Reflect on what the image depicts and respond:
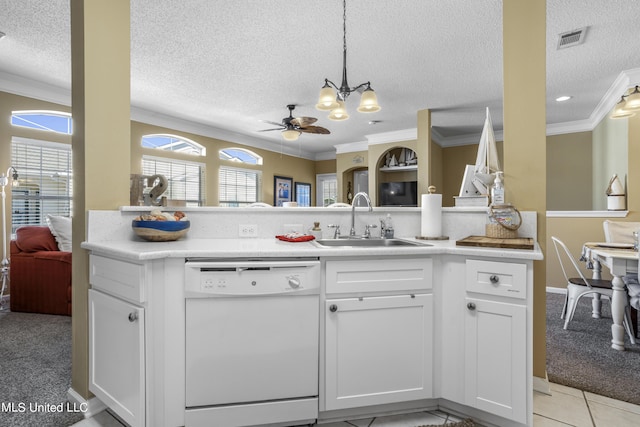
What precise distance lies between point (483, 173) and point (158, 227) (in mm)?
1966

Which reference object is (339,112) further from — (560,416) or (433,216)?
(560,416)

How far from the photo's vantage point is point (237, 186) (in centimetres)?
727

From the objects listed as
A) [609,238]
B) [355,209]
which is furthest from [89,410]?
[609,238]

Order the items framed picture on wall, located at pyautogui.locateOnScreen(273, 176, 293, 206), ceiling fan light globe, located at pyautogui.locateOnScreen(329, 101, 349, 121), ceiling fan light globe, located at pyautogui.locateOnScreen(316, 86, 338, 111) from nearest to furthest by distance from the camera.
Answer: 1. ceiling fan light globe, located at pyautogui.locateOnScreen(316, 86, 338, 111)
2. ceiling fan light globe, located at pyautogui.locateOnScreen(329, 101, 349, 121)
3. framed picture on wall, located at pyautogui.locateOnScreen(273, 176, 293, 206)

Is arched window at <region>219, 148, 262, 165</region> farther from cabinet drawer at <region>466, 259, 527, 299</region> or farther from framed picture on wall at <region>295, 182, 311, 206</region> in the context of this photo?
cabinet drawer at <region>466, 259, 527, 299</region>

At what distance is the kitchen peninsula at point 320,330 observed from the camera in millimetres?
1433

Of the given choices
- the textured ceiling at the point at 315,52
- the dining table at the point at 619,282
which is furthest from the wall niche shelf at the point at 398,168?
the dining table at the point at 619,282

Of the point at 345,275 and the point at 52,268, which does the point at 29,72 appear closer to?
the point at 52,268

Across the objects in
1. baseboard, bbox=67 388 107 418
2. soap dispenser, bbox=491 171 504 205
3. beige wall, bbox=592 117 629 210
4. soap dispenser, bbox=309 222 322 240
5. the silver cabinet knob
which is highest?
beige wall, bbox=592 117 629 210

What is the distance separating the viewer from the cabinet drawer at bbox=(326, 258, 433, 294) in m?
1.57

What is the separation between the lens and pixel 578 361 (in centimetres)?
229

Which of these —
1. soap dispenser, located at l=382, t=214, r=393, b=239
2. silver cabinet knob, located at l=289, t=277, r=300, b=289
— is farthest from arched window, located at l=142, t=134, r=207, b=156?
silver cabinet knob, located at l=289, t=277, r=300, b=289

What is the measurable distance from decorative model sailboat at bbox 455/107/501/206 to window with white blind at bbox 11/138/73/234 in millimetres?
5019

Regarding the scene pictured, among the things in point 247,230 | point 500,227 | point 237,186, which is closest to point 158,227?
point 247,230
